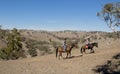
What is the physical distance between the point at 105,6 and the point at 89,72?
26953 mm

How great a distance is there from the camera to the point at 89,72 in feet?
81.5

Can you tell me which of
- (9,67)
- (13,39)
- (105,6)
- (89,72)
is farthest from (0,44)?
(89,72)

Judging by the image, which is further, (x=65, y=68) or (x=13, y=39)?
(x=13, y=39)

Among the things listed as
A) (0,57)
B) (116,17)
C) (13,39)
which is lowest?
(0,57)

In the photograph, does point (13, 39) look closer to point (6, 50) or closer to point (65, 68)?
point (6, 50)

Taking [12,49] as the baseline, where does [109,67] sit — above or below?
above

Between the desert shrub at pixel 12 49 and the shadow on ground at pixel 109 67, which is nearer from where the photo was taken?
the shadow on ground at pixel 109 67

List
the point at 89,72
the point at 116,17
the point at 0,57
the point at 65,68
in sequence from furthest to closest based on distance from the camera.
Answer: the point at 0,57
the point at 116,17
the point at 65,68
the point at 89,72

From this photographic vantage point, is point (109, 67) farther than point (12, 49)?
No

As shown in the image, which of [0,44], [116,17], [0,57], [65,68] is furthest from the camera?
[0,44]

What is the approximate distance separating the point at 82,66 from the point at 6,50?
34382mm

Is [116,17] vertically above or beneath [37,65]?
Result: above

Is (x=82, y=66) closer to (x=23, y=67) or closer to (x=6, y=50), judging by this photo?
(x=23, y=67)

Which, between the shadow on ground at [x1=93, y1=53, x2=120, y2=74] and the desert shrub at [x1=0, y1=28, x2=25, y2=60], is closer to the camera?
the shadow on ground at [x1=93, y1=53, x2=120, y2=74]
